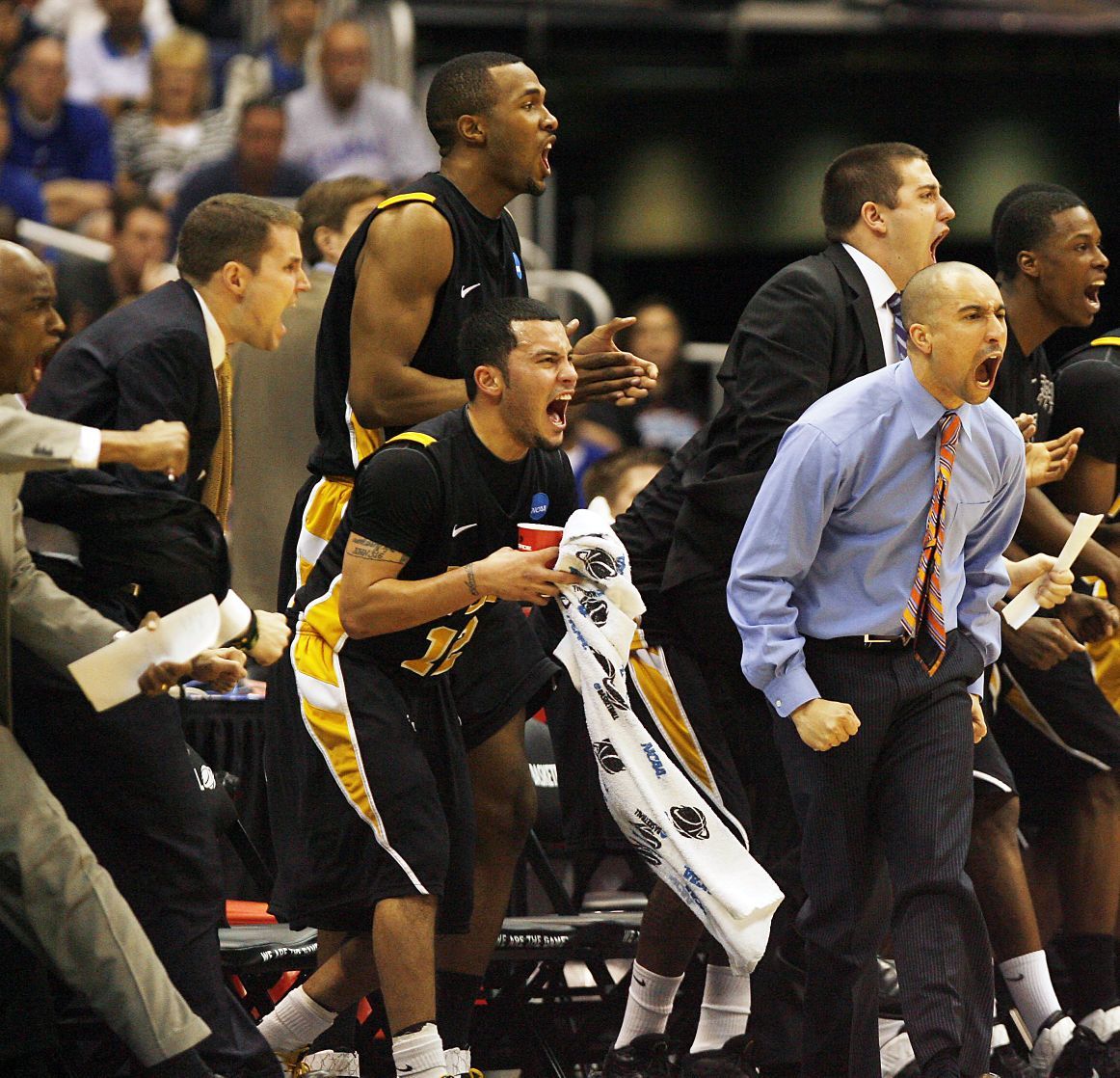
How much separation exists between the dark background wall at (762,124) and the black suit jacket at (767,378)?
8513 millimetres

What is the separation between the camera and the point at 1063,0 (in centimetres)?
1297

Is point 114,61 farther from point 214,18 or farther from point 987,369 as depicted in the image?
point 987,369

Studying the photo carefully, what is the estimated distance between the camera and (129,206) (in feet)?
29.2

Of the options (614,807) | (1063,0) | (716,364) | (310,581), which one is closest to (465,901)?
(614,807)

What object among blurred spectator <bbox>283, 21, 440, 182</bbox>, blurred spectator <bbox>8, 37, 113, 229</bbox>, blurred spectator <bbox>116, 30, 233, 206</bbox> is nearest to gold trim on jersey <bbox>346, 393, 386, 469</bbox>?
blurred spectator <bbox>283, 21, 440, 182</bbox>

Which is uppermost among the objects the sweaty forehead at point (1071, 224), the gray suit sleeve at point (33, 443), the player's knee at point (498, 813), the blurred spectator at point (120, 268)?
the sweaty forehead at point (1071, 224)

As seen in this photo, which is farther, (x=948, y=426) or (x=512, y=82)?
(x=512, y=82)

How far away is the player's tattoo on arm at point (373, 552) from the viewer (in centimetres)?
456

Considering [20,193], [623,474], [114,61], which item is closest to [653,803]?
[623,474]

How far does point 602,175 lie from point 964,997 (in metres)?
11.4

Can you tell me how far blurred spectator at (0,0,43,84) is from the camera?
10.9 metres

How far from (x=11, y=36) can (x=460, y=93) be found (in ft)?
21.7

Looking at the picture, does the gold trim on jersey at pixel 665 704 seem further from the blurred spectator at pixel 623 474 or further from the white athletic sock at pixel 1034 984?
the blurred spectator at pixel 623 474

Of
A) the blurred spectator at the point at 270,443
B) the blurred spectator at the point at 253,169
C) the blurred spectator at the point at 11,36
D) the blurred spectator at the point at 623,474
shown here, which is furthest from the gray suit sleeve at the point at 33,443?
the blurred spectator at the point at 11,36
